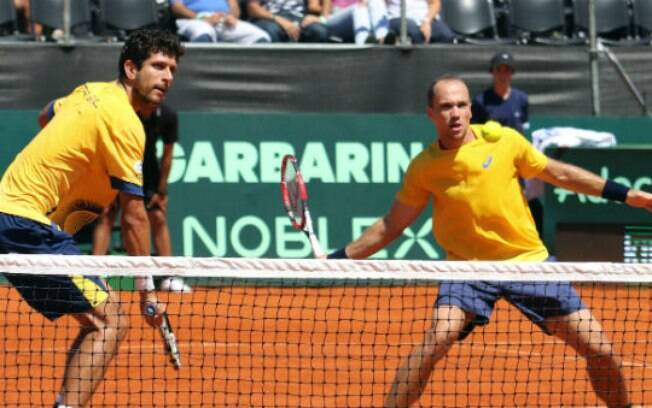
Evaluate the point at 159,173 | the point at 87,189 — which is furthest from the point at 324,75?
the point at 87,189

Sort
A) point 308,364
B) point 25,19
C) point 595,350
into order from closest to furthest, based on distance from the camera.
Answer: point 595,350, point 308,364, point 25,19

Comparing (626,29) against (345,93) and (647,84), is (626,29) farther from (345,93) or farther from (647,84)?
(345,93)

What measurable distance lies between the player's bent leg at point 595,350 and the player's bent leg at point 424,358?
1.54ft

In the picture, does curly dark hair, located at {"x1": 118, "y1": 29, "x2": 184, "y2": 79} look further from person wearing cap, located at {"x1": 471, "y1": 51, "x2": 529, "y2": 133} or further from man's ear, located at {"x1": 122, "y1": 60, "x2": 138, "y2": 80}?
person wearing cap, located at {"x1": 471, "y1": 51, "x2": 529, "y2": 133}

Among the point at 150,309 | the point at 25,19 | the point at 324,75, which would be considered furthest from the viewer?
the point at 25,19

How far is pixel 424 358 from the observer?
621 cm

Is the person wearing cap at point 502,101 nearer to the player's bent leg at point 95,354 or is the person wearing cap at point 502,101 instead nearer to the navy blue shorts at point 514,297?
the navy blue shorts at point 514,297

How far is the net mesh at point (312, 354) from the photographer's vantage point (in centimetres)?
609

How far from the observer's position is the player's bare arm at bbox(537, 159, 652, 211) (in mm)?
6471

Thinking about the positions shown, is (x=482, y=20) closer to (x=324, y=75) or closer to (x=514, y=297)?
(x=324, y=75)

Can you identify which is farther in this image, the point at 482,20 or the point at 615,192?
the point at 482,20

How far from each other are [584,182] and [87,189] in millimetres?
2324

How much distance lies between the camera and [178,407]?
7.27 meters

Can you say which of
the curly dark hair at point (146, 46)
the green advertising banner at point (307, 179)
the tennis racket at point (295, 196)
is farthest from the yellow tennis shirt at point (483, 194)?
the green advertising banner at point (307, 179)
